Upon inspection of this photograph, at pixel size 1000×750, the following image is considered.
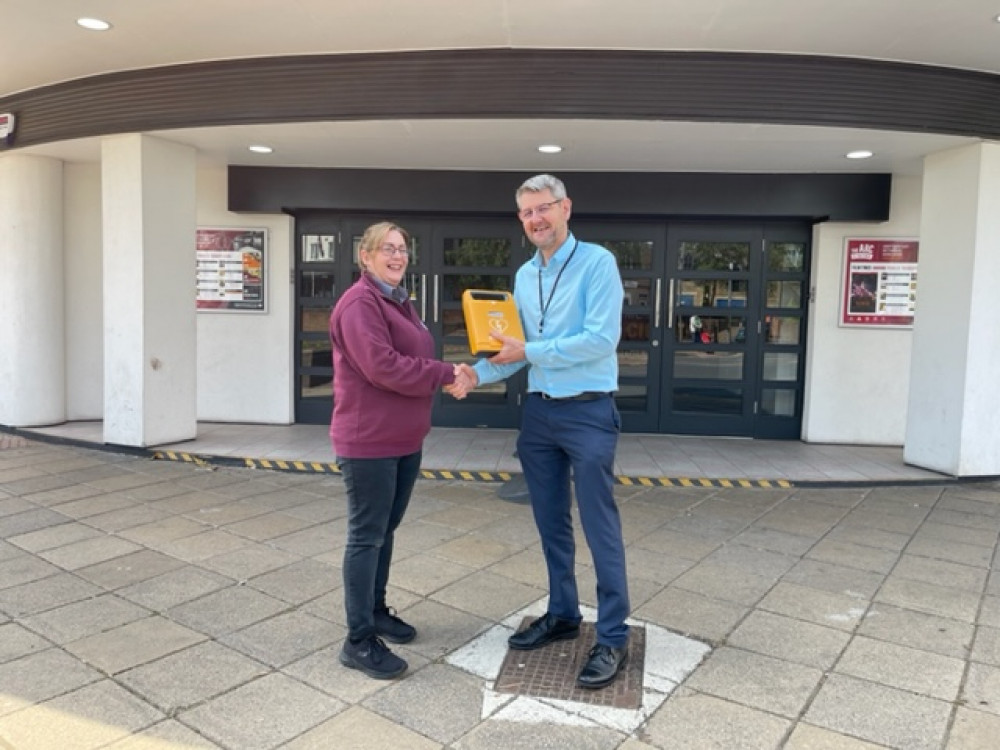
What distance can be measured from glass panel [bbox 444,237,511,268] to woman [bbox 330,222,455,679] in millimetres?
5275

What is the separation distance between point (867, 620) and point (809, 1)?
3656mm

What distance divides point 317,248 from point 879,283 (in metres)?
6.23

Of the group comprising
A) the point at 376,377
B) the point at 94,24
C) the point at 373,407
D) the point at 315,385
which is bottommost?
the point at 315,385

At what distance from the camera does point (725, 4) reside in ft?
14.8

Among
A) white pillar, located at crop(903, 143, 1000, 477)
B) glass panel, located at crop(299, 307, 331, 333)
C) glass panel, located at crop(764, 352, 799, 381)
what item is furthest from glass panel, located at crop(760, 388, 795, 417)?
glass panel, located at crop(299, 307, 331, 333)

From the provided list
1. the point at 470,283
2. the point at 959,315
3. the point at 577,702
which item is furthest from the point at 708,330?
the point at 577,702

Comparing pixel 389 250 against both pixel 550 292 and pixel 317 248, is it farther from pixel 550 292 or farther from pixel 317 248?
pixel 317 248

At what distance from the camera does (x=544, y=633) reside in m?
3.12

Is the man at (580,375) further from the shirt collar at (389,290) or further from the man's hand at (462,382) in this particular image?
the shirt collar at (389,290)

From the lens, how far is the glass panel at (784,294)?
8.05 m

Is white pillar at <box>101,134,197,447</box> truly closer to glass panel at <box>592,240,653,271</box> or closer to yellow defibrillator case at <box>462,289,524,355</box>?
glass panel at <box>592,240,653,271</box>

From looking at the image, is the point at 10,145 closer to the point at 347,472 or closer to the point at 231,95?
the point at 231,95

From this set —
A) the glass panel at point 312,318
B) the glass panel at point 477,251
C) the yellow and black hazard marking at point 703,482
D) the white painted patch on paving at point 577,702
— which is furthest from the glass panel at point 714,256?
the white painted patch on paving at point 577,702

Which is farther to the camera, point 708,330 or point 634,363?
point 634,363
